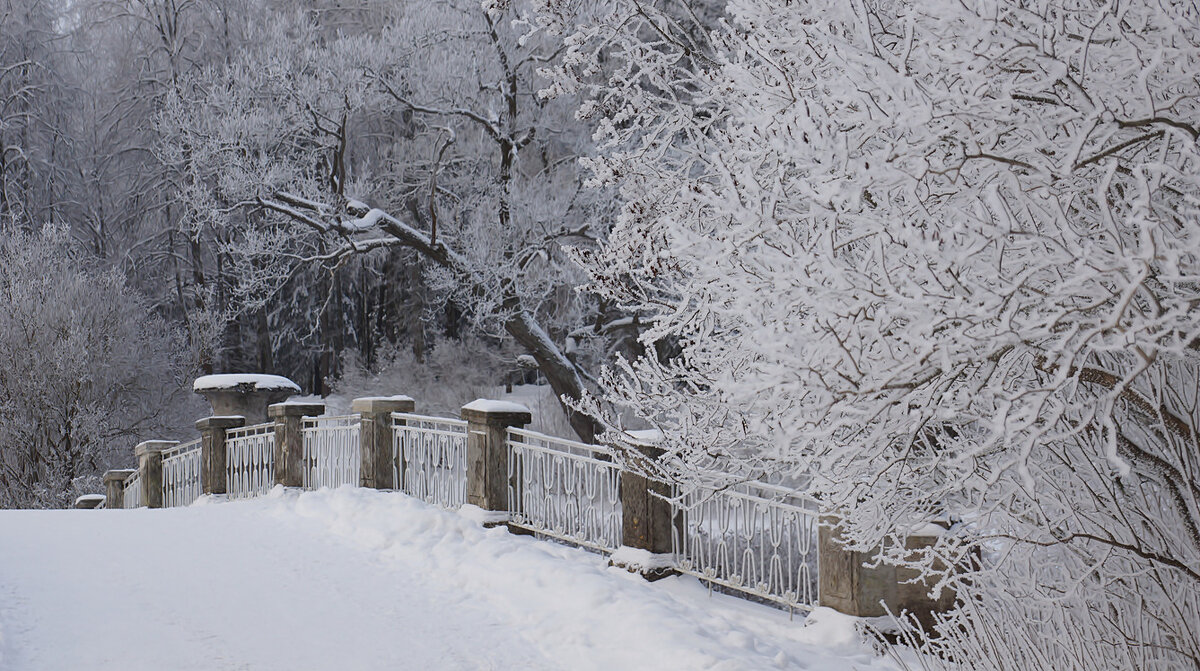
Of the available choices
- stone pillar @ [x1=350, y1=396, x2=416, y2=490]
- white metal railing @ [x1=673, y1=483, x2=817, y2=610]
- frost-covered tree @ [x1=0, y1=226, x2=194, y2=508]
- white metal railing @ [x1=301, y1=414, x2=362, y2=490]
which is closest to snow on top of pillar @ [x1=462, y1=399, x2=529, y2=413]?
stone pillar @ [x1=350, y1=396, x2=416, y2=490]

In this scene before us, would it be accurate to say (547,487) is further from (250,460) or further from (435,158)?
(435,158)

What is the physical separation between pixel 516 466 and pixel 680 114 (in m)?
4.01

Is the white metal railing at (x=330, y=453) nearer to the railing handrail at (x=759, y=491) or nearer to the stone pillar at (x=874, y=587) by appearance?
the railing handrail at (x=759, y=491)

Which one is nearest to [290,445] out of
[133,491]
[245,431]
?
[245,431]

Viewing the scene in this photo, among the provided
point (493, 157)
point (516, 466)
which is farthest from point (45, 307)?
point (516, 466)

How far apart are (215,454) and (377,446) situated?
13.4ft

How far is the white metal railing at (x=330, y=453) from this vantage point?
11.4 metres

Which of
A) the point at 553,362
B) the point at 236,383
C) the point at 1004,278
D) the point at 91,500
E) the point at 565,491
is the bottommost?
the point at 91,500

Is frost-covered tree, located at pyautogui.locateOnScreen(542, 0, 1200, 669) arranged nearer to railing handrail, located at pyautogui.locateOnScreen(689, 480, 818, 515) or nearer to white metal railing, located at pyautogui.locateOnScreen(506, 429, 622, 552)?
railing handrail, located at pyautogui.locateOnScreen(689, 480, 818, 515)

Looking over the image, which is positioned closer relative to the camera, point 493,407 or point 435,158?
point 493,407

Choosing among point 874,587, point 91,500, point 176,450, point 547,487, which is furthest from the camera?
point 91,500

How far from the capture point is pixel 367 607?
23.6 feet

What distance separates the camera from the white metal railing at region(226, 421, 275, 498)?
13.1 meters

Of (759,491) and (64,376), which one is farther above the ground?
(64,376)
